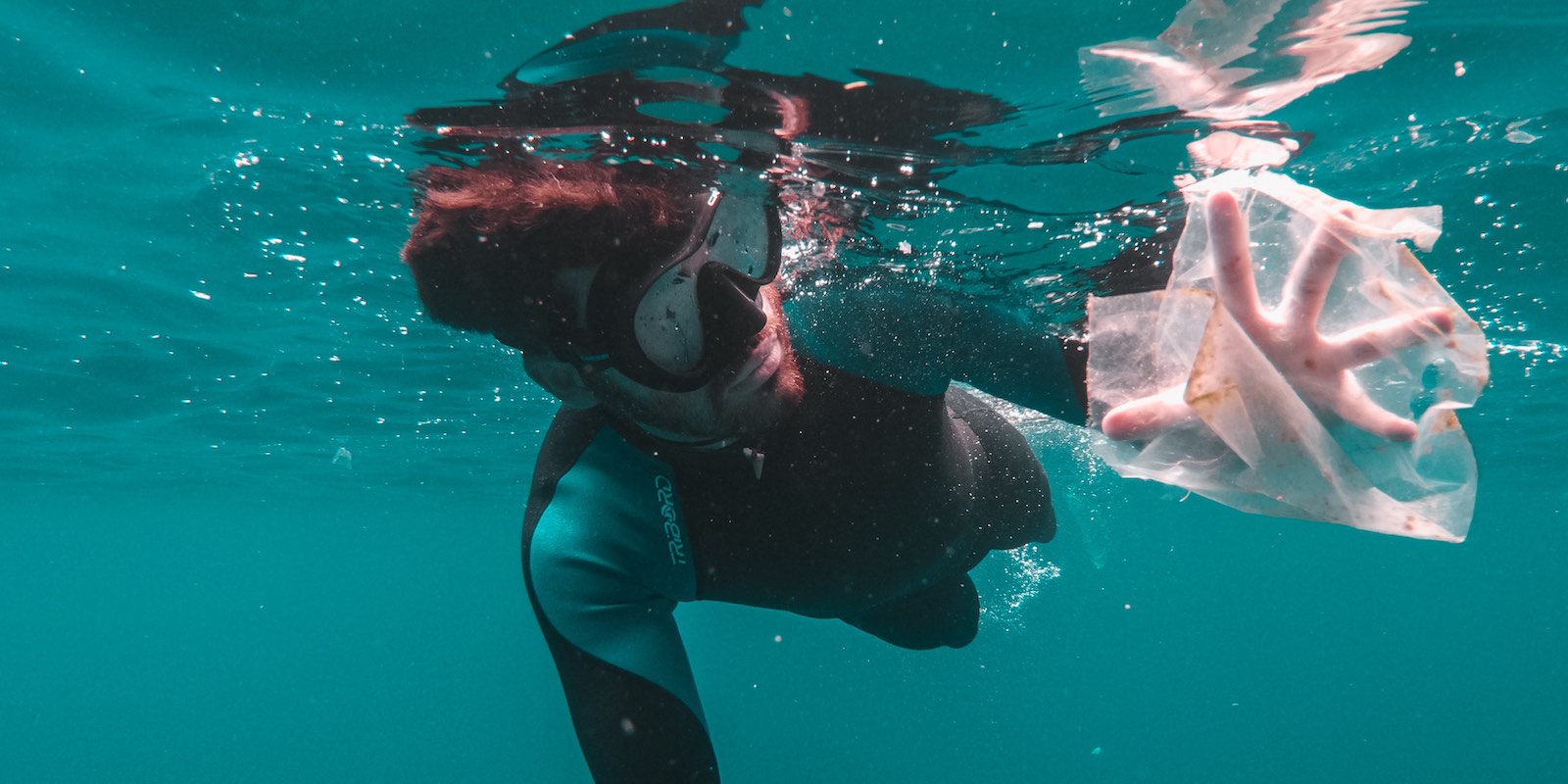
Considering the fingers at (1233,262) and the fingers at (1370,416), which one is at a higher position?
the fingers at (1233,262)

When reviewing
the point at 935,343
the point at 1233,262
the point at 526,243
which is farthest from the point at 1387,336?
the point at 526,243

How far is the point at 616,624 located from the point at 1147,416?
2295mm

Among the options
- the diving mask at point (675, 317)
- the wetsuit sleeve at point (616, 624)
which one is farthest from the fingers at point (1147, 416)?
the wetsuit sleeve at point (616, 624)

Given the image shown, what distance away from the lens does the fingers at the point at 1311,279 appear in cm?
211

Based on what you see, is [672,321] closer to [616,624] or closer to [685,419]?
[685,419]

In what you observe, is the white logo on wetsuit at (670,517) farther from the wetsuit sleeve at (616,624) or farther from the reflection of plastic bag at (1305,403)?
the reflection of plastic bag at (1305,403)

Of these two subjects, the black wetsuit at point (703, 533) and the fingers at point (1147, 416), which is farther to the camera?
the black wetsuit at point (703, 533)

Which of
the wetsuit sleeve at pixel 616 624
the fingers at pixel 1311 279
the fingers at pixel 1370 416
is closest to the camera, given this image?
the fingers at pixel 1311 279

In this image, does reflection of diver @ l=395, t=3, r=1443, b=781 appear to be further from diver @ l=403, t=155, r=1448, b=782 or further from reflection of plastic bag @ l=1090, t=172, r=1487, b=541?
reflection of plastic bag @ l=1090, t=172, r=1487, b=541

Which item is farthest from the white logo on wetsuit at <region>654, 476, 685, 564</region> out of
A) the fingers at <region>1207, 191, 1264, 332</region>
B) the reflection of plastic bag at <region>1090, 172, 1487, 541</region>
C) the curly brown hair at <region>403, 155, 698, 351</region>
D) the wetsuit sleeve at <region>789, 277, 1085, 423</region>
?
the fingers at <region>1207, 191, 1264, 332</region>

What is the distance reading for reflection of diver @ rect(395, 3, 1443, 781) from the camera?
3.55 m

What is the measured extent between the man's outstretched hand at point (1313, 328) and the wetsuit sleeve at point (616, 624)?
2.60 metres

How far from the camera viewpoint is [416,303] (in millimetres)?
10867

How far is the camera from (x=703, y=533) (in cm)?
427
